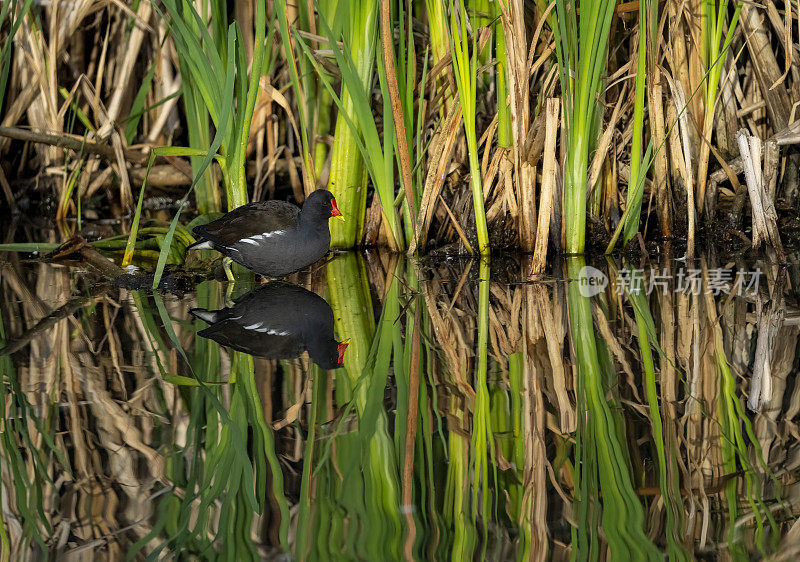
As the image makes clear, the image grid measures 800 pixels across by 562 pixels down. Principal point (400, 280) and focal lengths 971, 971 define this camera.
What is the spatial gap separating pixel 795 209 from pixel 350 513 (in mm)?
3105

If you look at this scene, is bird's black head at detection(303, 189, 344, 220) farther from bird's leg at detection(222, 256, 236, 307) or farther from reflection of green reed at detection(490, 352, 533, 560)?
reflection of green reed at detection(490, 352, 533, 560)

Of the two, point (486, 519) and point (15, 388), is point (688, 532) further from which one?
point (15, 388)

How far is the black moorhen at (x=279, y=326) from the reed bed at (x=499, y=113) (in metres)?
0.49

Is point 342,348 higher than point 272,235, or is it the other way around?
point 272,235

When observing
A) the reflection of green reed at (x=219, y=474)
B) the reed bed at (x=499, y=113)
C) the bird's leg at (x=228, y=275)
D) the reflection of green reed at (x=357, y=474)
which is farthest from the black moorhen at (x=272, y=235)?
the reflection of green reed at (x=219, y=474)

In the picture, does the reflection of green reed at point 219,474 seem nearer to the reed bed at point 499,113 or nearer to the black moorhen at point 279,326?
the black moorhen at point 279,326

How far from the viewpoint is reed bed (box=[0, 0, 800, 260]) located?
130 inches

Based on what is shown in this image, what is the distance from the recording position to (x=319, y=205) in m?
3.46

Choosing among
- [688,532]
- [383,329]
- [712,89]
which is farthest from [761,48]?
[688,532]

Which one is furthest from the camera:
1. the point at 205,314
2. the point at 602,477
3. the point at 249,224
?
the point at 249,224

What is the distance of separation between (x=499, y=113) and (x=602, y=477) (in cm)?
209

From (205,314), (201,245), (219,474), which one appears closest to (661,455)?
(219,474)

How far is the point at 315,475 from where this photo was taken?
5.29 ft

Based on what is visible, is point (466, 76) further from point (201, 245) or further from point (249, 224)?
point (201, 245)
